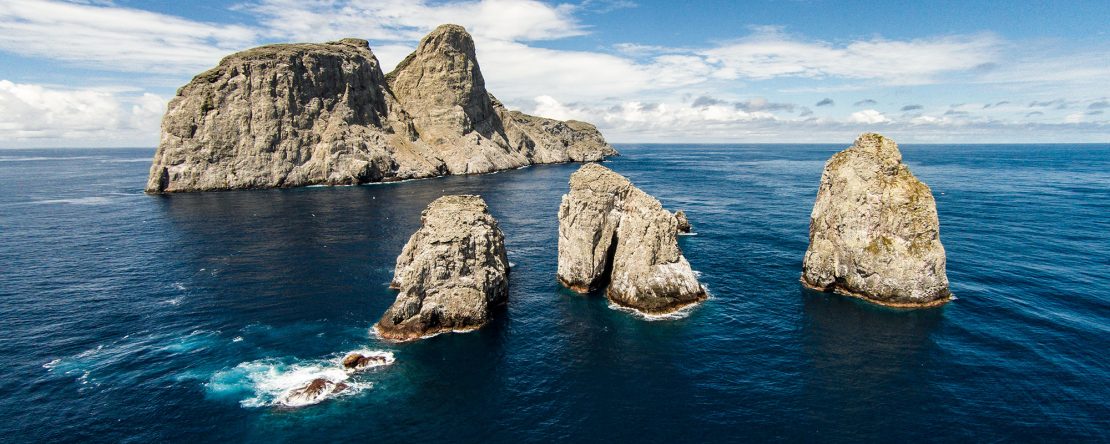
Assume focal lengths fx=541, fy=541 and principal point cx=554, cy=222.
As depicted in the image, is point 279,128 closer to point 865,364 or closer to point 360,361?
point 360,361

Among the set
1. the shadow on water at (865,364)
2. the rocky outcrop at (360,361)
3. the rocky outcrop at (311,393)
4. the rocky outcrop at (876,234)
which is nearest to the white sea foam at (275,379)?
the rocky outcrop at (311,393)

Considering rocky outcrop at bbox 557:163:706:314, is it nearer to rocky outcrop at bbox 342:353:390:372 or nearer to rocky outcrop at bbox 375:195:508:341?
rocky outcrop at bbox 375:195:508:341

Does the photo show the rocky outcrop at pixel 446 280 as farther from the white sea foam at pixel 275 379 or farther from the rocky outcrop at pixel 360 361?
the white sea foam at pixel 275 379

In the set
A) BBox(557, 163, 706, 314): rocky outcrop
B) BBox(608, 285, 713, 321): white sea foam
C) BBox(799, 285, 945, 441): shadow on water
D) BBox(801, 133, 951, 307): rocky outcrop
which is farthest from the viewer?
BBox(557, 163, 706, 314): rocky outcrop

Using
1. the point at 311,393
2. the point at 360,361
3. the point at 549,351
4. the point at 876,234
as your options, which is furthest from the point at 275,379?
the point at 876,234

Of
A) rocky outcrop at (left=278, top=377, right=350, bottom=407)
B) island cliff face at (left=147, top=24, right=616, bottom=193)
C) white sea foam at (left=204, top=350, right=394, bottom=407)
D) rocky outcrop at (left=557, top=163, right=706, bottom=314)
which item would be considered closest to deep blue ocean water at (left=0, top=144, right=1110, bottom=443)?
white sea foam at (left=204, top=350, right=394, bottom=407)

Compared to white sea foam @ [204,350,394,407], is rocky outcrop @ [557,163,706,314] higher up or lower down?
higher up
